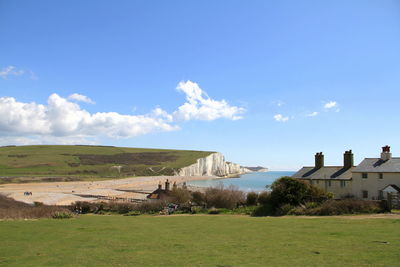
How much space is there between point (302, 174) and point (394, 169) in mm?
10995

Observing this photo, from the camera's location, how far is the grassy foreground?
9.90 meters

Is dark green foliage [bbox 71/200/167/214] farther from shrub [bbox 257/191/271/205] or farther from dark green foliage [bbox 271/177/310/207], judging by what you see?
dark green foliage [bbox 271/177/310/207]

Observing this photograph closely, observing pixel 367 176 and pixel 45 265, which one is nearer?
pixel 45 265

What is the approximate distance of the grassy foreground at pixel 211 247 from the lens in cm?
990

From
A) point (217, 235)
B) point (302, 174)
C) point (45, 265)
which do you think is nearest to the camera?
point (45, 265)

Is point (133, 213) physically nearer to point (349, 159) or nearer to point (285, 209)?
point (285, 209)

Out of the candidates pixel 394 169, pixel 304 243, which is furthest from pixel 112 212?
pixel 394 169

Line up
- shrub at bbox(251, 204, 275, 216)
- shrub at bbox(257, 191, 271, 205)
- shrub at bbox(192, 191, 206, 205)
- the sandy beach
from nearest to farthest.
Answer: shrub at bbox(251, 204, 275, 216), shrub at bbox(257, 191, 271, 205), shrub at bbox(192, 191, 206, 205), the sandy beach

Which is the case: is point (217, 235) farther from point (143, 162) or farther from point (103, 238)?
point (143, 162)

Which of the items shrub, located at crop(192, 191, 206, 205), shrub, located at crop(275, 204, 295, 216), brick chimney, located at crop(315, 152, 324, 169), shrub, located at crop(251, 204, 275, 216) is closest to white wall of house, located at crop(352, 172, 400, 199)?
brick chimney, located at crop(315, 152, 324, 169)

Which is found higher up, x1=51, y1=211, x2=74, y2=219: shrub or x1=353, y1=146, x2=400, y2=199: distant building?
x1=353, y1=146, x2=400, y2=199: distant building

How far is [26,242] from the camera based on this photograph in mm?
14320

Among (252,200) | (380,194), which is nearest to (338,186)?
(380,194)

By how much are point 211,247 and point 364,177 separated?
85.6 feet
